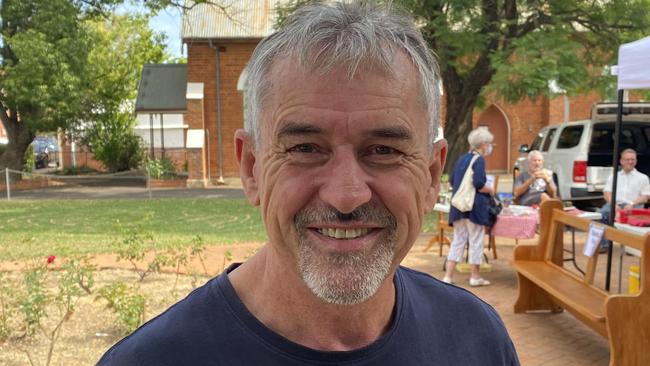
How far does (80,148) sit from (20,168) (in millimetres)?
5330

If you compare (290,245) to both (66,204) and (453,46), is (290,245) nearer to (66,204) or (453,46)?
(453,46)

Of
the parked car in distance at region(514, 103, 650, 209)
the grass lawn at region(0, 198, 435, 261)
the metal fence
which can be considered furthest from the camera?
the metal fence

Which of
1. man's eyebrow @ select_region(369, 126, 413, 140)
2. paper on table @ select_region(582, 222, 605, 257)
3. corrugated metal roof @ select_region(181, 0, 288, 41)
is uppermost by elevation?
corrugated metal roof @ select_region(181, 0, 288, 41)

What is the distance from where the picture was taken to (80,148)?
2848cm

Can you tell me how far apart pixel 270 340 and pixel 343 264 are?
0.73 feet

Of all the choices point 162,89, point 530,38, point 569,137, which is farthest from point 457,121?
point 162,89

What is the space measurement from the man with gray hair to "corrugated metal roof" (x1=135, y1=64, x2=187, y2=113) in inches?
896

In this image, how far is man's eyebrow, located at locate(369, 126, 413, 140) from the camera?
1272 millimetres

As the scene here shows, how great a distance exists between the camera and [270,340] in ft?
4.18

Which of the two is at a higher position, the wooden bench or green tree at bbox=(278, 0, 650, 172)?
green tree at bbox=(278, 0, 650, 172)

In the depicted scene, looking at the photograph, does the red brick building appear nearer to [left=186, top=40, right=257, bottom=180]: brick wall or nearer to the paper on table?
[left=186, top=40, right=257, bottom=180]: brick wall

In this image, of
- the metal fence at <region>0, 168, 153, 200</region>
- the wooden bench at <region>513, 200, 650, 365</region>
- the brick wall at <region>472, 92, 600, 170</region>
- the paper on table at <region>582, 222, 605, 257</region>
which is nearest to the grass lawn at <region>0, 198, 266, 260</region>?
the metal fence at <region>0, 168, 153, 200</region>

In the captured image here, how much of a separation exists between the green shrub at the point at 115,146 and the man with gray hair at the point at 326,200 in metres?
25.9

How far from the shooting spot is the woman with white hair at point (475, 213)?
6887 mm
